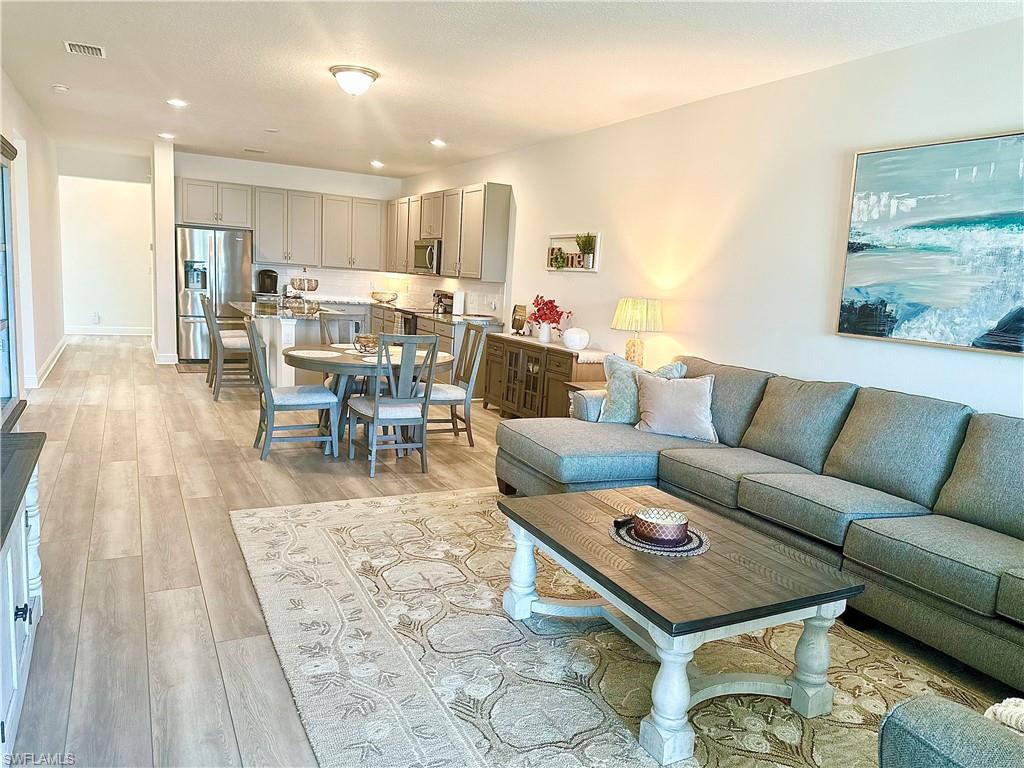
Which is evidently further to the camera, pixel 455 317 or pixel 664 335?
pixel 455 317

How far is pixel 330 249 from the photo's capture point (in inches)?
378

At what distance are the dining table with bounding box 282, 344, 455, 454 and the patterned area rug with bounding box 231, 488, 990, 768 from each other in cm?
140

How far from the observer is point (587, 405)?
4395 mm

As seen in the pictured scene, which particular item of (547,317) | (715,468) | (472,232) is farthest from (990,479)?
(472,232)

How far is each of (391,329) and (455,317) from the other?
133 cm

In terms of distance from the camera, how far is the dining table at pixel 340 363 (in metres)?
4.58

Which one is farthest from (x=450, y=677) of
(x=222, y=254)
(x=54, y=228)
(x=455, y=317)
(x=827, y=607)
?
(x=54, y=228)

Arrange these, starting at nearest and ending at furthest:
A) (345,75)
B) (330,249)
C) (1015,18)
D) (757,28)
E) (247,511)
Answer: (1015,18)
(757,28)
(247,511)
(345,75)
(330,249)

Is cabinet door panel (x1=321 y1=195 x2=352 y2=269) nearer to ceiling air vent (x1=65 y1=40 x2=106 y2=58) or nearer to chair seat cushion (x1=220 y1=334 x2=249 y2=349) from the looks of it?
chair seat cushion (x1=220 y1=334 x2=249 y2=349)

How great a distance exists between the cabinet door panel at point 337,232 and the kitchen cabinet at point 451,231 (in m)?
2.26

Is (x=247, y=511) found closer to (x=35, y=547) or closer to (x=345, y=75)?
(x=35, y=547)

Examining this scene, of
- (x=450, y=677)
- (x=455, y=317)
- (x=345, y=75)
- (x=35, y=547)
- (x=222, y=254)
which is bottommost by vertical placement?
(x=450, y=677)

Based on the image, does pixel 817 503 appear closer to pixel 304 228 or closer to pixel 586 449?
pixel 586 449

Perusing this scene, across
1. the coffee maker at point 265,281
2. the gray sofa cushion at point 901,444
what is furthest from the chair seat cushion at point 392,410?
the coffee maker at point 265,281
